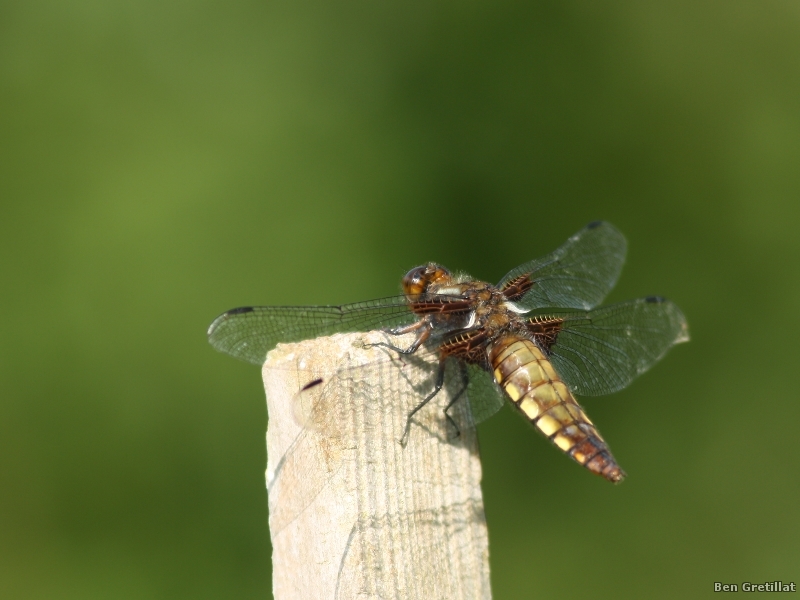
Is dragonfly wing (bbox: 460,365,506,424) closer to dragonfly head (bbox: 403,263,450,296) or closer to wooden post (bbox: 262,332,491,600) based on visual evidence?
dragonfly head (bbox: 403,263,450,296)

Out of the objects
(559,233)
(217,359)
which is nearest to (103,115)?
(217,359)

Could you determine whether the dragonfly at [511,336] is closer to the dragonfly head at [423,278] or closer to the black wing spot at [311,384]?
the dragonfly head at [423,278]

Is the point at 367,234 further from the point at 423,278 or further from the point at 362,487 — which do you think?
the point at 362,487

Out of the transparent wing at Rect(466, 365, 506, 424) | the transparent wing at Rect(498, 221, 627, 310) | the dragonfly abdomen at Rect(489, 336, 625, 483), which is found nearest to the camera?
the dragonfly abdomen at Rect(489, 336, 625, 483)

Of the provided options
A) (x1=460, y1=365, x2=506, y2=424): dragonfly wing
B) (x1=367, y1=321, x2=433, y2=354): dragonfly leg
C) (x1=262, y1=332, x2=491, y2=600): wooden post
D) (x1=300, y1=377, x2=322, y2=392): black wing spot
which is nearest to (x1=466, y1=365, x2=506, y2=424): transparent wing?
(x1=460, y1=365, x2=506, y2=424): dragonfly wing

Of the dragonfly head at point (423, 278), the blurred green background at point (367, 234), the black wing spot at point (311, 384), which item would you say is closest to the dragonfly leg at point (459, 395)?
the black wing spot at point (311, 384)

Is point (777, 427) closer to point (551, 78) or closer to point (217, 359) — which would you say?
point (551, 78)
